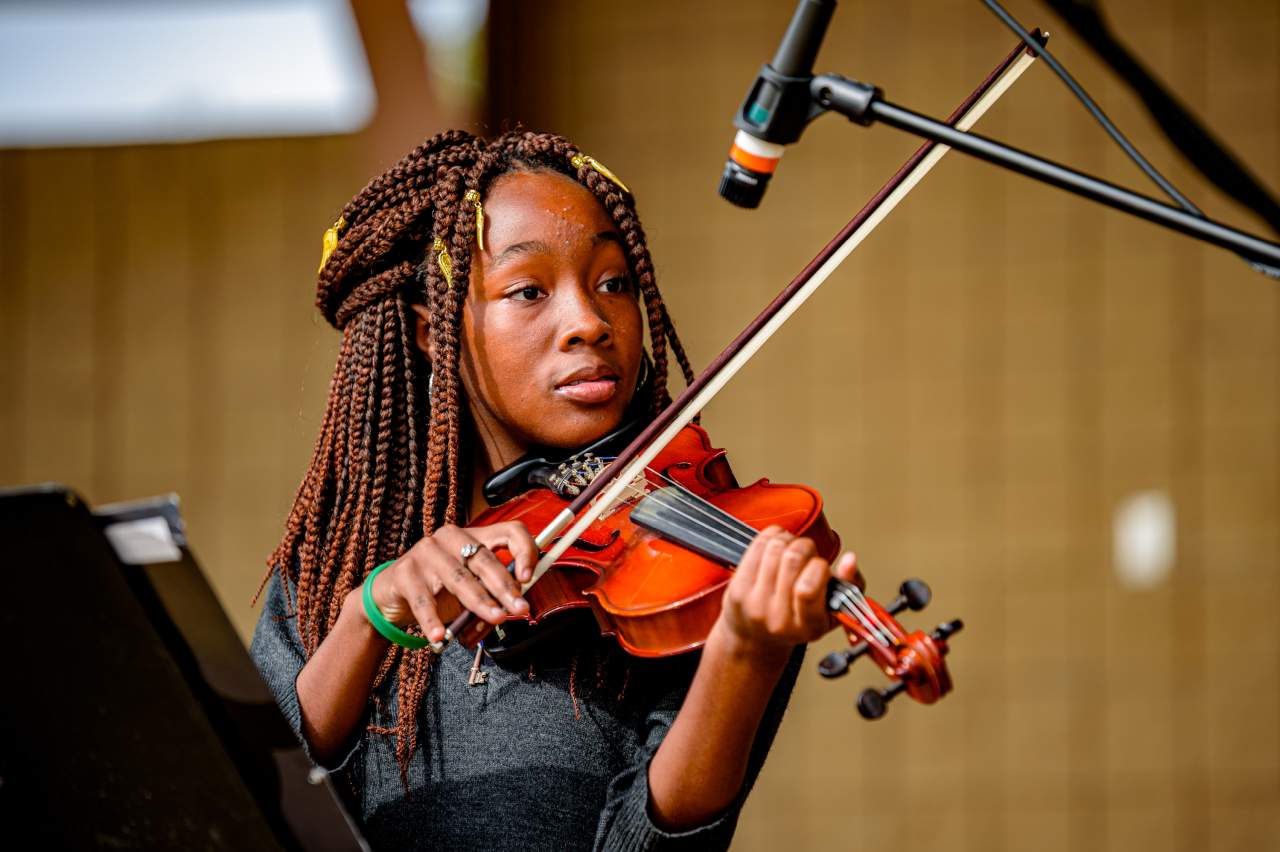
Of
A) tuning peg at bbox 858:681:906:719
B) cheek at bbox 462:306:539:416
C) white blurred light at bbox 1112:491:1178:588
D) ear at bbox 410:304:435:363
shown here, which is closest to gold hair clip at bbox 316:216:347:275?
ear at bbox 410:304:435:363

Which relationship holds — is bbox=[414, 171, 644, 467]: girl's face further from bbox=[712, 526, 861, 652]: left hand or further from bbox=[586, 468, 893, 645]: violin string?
bbox=[712, 526, 861, 652]: left hand

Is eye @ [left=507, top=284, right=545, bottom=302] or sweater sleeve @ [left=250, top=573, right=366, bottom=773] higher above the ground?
eye @ [left=507, top=284, right=545, bottom=302]

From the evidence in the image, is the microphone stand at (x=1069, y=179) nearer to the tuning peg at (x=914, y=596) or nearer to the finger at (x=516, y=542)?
the tuning peg at (x=914, y=596)

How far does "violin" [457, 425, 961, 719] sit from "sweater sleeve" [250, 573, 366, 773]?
0.23 m

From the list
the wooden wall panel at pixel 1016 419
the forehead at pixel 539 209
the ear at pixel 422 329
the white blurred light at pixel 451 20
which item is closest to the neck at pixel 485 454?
the ear at pixel 422 329

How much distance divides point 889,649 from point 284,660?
2.42ft

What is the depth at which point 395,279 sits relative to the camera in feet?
5.53

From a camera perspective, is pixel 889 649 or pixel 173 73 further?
pixel 173 73

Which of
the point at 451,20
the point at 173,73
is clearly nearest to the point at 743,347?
the point at 451,20

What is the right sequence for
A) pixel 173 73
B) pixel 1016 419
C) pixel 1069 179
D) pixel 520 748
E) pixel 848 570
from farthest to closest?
pixel 173 73 < pixel 1016 419 < pixel 520 748 < pixel 848 570 < pixel 1069 179

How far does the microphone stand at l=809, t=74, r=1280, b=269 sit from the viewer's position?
1037 mm

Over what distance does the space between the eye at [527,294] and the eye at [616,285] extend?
0.24ft

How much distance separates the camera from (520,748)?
1472mm

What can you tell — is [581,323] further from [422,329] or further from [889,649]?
[889,649]
